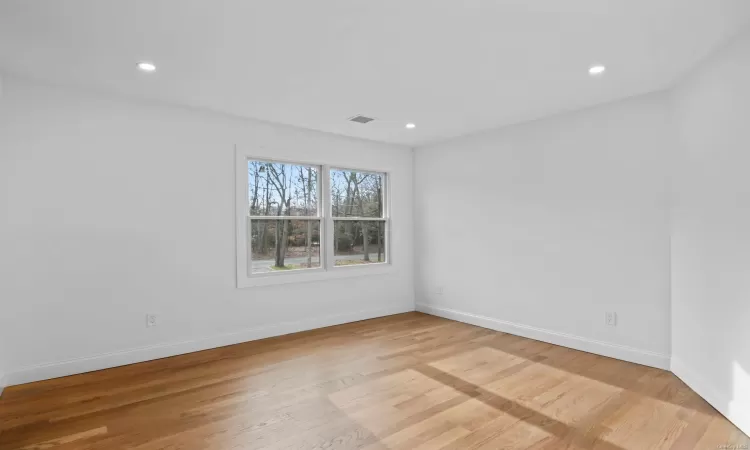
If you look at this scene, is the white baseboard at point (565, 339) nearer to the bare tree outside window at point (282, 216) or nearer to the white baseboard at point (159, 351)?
the white baseboard at point (159, 351)

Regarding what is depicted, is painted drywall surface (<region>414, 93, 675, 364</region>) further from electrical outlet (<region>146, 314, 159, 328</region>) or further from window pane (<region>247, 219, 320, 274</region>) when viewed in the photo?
electrical outlet (<region>146, 314, 159, 328</region>)

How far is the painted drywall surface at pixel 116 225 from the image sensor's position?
327 cm

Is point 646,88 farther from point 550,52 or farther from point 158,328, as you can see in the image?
point 158,328

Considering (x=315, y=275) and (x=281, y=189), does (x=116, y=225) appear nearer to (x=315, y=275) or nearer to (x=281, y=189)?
(x=281, y=189)

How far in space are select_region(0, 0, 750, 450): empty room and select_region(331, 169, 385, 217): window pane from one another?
4cm

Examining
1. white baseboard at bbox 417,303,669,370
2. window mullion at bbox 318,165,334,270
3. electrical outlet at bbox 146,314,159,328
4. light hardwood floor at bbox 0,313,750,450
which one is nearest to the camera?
light hardwood floor at bbox 0,313,750,450

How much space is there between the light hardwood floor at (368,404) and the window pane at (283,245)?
3.44ft

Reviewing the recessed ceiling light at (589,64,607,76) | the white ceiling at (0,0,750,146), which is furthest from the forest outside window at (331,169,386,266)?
the recessed ceiling light at (589,64,607,76)

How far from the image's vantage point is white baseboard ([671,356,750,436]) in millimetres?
2464

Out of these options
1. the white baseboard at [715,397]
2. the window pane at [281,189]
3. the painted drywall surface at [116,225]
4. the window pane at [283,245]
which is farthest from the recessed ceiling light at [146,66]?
the white baseboard at [715,397]

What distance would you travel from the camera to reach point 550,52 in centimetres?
280

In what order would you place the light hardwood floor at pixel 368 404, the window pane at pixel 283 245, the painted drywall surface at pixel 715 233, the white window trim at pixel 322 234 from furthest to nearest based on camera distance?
the window pane at pixel 283 245, the white window trim at pixel 322 234, the painted drywall surface at pixel 715 233, the light hardwood floor at pixel 368 404

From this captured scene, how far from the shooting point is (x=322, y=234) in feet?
17.0

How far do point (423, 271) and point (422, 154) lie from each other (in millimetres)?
1734
